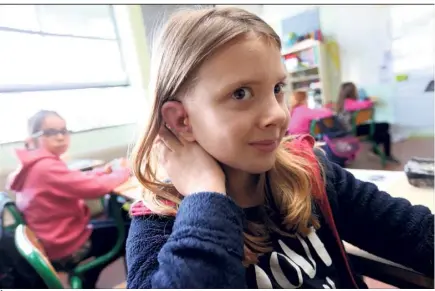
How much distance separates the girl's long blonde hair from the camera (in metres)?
0.32

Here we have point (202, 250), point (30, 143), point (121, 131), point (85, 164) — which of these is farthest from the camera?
point (85, 164)

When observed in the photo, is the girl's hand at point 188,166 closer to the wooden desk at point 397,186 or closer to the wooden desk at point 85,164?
the wooden desk at point 397,186

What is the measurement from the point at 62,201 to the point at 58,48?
0.51 meters

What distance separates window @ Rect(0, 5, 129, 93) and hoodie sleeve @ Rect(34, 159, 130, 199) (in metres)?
0.31

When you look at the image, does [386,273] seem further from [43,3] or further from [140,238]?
[43,3]

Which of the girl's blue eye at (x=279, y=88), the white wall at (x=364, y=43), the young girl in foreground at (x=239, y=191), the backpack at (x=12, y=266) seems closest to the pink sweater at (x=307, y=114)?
the white wall at (x=364, y=43)

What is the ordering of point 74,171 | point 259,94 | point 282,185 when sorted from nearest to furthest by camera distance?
point 259,94 < point 282,185 < point 74,171

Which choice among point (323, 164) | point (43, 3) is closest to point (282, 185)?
point (323, 164)

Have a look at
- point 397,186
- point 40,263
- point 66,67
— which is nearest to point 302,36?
point 397,186

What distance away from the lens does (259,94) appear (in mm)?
307

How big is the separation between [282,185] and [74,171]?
0.81m

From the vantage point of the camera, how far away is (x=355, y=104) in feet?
2.19

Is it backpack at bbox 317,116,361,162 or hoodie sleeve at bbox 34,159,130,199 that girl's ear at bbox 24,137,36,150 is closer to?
hoodie sleeve at bbox 34,159,130,199

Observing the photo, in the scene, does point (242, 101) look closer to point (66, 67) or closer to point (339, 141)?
point (339, 141)
